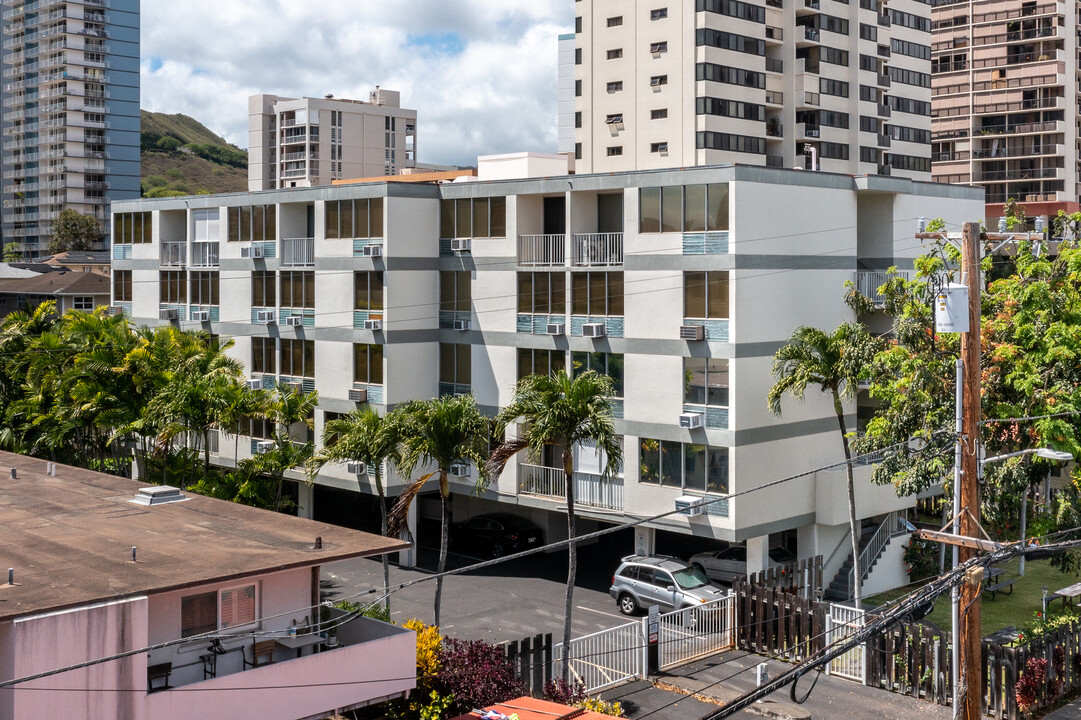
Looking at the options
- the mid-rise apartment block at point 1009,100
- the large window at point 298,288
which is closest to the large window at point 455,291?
the large window at point 298,288

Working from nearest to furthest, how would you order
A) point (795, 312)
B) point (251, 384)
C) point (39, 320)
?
point (795, 312), point (251, 384), point (39, 320)

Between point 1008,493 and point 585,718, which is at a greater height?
point 1008,493

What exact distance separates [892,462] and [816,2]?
50.2m

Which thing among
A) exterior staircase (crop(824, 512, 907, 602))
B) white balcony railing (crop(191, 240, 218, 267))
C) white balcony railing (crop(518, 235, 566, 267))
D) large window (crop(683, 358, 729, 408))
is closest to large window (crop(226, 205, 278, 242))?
white balcony railing (crop(191, 240, 218, 267))

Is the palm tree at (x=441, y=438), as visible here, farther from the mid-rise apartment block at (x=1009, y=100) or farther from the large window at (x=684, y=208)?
the mid-rise apartment block at (x=1009, y=100)

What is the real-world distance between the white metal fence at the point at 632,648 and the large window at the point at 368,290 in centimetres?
1567

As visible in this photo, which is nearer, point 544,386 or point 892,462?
point 544,386

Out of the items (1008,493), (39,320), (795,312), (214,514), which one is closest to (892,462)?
(1008,493)

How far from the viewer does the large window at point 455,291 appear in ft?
128

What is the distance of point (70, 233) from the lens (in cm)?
12212

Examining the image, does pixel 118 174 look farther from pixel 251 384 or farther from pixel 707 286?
pixel 707 286

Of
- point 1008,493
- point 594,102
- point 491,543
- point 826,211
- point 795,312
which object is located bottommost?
point 491,543

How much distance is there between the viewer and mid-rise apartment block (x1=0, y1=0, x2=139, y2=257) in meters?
127

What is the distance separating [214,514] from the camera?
71.5 ft
